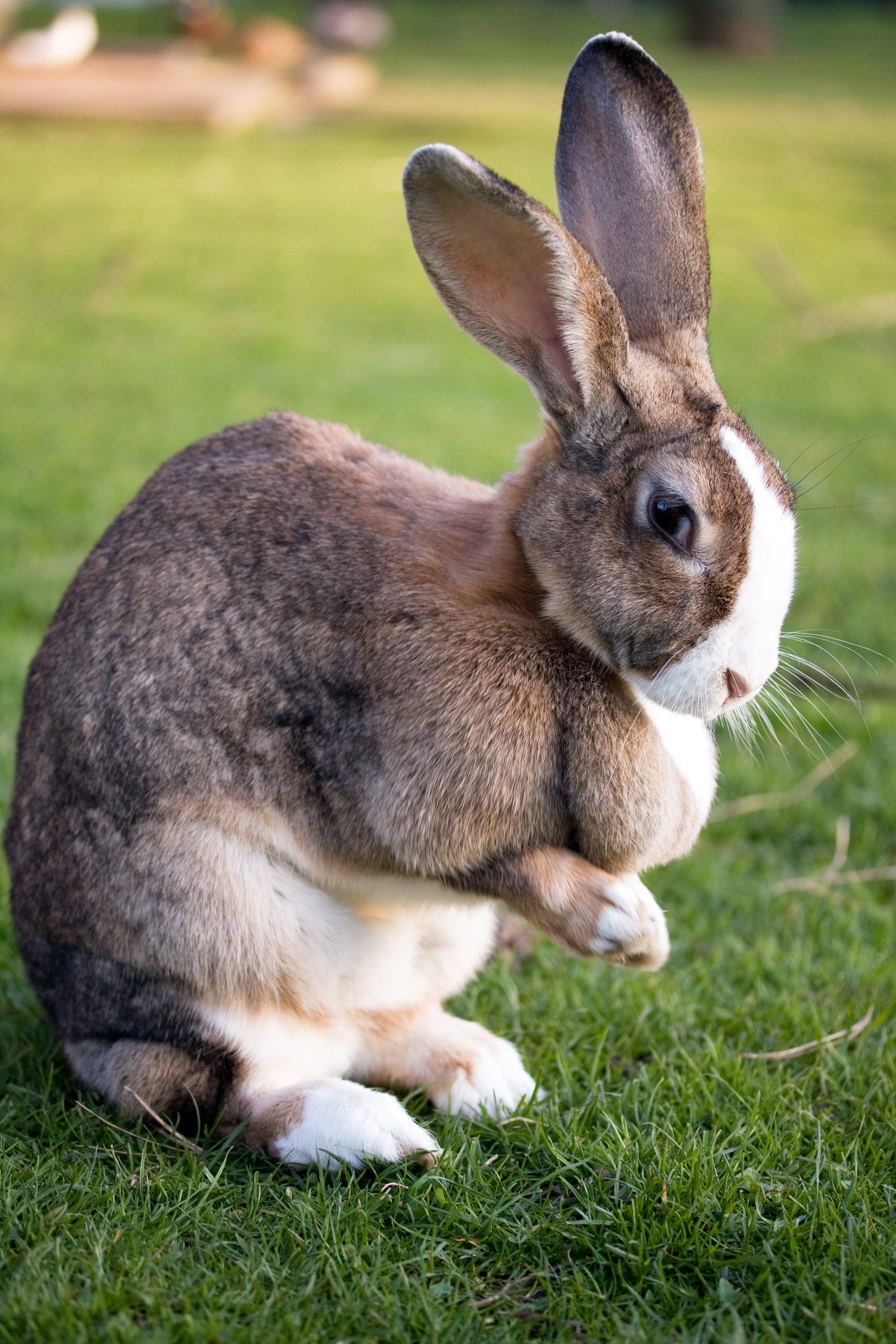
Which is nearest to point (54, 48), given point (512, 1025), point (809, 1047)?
point (512, 1025)

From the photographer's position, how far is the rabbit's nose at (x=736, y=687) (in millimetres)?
2471

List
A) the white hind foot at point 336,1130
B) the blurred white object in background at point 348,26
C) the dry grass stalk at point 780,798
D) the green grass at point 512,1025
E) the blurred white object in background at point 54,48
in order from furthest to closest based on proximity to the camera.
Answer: the blurred white object in background at point 348,26
the blurred white object in background at point 54,48
the dry grass stalk at point 780,798
the white hind foot at point 336,1130
the green grass at point 512,1025

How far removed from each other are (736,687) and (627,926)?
1.69 feet

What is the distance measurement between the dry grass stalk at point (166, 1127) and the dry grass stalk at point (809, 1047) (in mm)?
1218

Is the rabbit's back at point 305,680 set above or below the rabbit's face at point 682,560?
below

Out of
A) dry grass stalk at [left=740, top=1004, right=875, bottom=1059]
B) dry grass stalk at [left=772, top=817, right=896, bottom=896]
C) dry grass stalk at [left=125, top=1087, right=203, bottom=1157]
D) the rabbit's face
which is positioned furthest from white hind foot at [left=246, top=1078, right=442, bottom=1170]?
dry grass stalk at [left=772, top=817, right=896, bottom=896]

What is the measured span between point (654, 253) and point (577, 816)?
119 centimetres

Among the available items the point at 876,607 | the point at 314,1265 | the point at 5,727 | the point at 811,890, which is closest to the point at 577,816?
the point at 314,1265

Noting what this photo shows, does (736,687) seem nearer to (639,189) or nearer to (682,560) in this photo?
(682,560)

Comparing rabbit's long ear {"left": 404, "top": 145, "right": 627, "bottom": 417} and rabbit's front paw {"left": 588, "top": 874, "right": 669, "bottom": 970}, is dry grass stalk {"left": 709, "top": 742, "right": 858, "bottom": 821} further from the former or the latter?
rabbit's long ear {"left": 404, "top": 145, "right": 627, "bottom": 417}

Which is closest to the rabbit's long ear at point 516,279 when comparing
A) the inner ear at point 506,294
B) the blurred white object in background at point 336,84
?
the inner ear at point 506,294

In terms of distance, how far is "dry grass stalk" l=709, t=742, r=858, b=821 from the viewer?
4.38 m

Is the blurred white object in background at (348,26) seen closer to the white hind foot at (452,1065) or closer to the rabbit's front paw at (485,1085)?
the white hind foot at (452,1065)

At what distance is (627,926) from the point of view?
8.61ft
